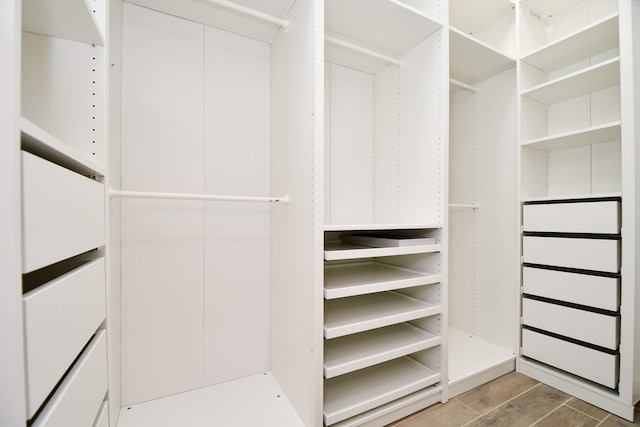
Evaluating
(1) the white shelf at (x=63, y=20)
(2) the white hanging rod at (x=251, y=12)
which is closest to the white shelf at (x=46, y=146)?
(1) the white shelf at (x=63, y=20)

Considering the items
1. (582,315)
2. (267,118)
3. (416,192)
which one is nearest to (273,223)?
(267,118)

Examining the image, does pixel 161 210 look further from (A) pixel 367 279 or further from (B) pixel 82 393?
(A) pixel 367 279

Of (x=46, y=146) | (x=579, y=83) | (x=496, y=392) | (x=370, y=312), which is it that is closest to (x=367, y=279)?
(x=370, y=312)

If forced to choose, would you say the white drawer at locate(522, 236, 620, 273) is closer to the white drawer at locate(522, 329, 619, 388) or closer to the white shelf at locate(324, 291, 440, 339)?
the white drawer at locate(522, 329, 619, 388)

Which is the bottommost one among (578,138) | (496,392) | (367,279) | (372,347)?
(496,392)

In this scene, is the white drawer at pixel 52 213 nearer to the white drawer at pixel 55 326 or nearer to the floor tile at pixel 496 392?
the white drawer at pixel 55 326

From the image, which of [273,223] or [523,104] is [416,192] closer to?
[273,223]

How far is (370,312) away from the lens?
4.47ft

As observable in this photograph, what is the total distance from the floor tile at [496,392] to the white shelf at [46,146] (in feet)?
6.53

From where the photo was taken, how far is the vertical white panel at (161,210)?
1.29 m

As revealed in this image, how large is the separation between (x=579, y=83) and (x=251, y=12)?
195cm

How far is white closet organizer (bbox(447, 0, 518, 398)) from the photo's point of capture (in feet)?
5.84

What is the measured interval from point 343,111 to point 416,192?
29.5 inches

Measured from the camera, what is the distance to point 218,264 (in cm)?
149
